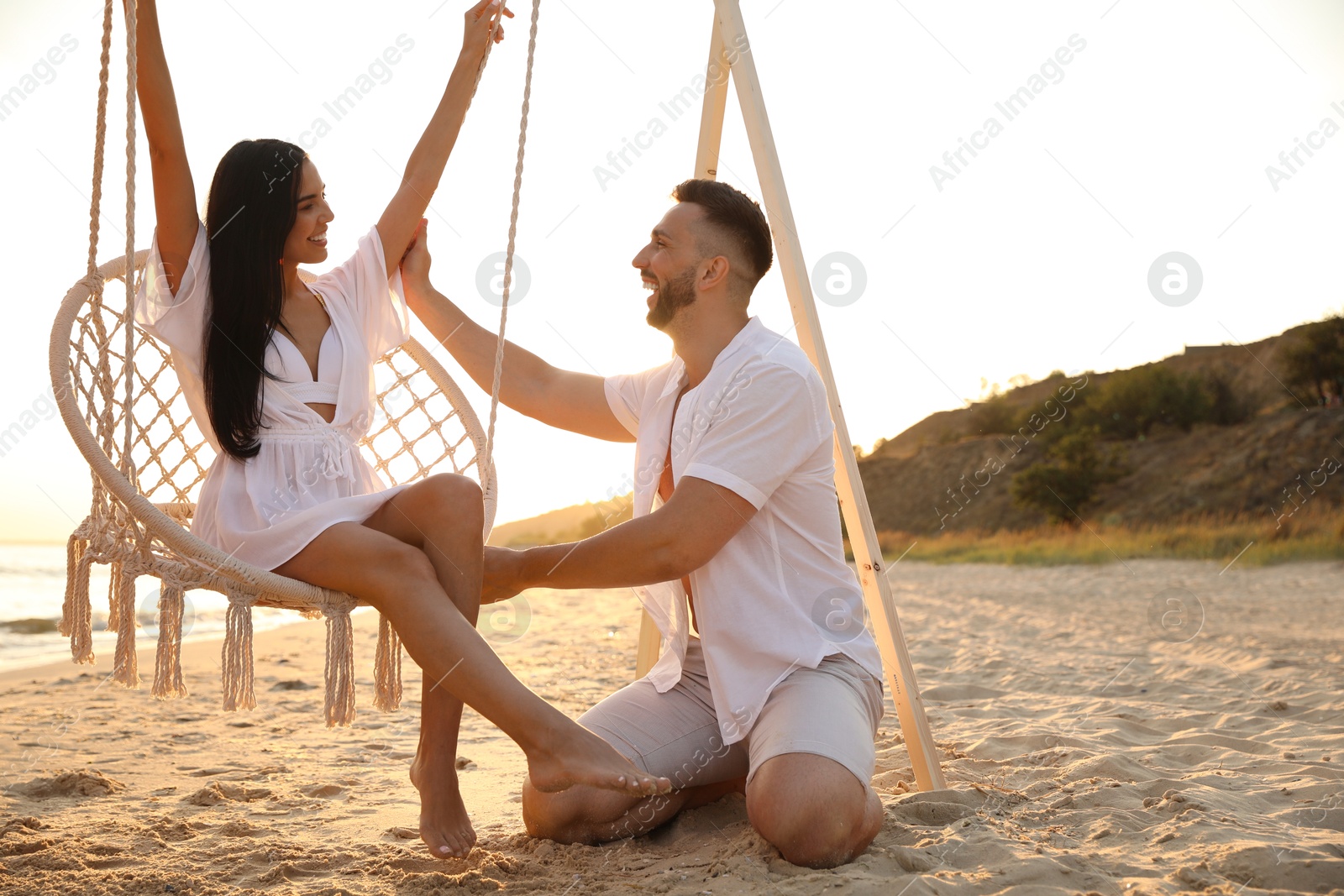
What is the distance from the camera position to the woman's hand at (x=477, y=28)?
2.54 meters

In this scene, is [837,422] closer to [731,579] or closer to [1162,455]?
[731,579]

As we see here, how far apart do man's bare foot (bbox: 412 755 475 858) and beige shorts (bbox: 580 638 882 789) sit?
0.41 meters

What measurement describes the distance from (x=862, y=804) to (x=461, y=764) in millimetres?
1597

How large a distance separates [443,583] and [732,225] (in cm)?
117

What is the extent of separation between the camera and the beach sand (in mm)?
1853

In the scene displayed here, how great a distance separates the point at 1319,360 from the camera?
20.6 metres

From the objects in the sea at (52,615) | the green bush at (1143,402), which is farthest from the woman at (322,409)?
the green bush at (1143,402)

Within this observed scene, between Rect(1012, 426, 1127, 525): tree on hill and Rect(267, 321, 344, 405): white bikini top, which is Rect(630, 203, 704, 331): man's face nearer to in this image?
Rect(267, 321, 344, 405): white bikini top

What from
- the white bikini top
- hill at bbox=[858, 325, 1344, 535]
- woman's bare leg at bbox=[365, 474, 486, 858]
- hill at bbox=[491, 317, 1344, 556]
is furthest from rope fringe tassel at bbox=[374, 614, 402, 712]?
hill at bbox=[858, 325, 1344, 535]

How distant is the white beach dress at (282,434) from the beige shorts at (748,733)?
79cm

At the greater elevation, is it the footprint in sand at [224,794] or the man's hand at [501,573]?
the man's hand at [501,573]

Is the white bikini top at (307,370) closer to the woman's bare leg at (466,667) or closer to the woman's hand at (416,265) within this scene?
the woman's hand at (416,265)

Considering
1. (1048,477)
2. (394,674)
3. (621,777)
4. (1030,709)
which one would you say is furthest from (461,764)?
(1048,477)

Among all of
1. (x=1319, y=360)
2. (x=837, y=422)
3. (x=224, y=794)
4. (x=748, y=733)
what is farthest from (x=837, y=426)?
(x=1319, y=360)
